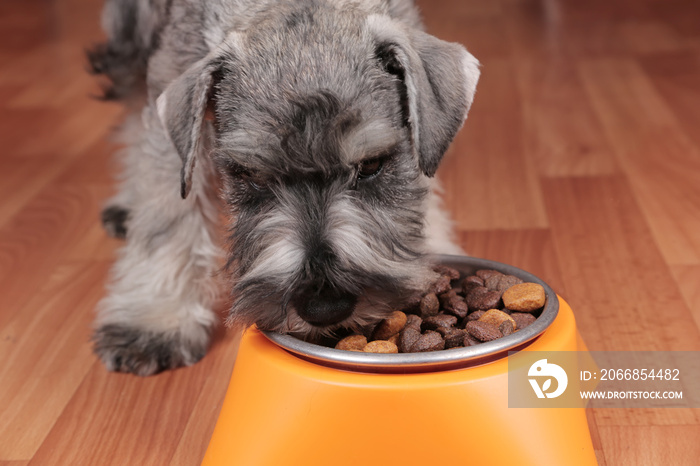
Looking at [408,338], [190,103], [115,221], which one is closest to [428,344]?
[408,338]

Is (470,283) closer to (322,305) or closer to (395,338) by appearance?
(395,338)

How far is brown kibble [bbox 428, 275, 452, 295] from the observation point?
2.10 metres

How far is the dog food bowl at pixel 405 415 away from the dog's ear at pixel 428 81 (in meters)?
0.50

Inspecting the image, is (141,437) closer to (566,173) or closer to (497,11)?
(566,173)

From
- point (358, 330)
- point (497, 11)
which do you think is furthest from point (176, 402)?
point (497, 11)

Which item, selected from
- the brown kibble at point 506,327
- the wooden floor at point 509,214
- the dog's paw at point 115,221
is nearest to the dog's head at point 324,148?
the brown kibble at point 506,327

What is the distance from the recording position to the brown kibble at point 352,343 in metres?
1.87

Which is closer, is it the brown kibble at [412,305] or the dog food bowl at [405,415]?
the dog food bowl at [405,415]

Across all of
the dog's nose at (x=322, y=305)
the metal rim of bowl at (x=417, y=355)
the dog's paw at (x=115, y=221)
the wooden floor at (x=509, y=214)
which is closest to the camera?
the metal rim of bowl at (x=417, y=355)

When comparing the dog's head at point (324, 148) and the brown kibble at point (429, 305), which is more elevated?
the dog's head at point (324, 148)

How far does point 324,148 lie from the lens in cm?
181

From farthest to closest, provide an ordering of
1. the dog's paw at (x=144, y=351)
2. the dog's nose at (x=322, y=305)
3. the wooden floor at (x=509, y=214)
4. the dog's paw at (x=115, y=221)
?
the dog's paw at (x=115, y=221), the dog's paw at (x=144, y=351), the wooden floor at (x=509, y=214), the dog's nose at (x=322, y=305)

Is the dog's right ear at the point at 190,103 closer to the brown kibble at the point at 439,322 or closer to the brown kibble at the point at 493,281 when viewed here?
the brown kibble at the point at 439,322

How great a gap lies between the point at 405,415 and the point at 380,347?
0.65ft
